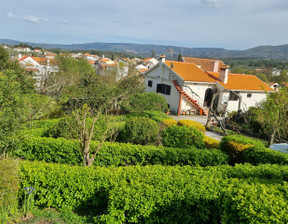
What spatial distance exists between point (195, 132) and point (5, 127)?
9021mm

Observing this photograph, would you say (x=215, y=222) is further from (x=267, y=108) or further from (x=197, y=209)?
(x=267, y=108)

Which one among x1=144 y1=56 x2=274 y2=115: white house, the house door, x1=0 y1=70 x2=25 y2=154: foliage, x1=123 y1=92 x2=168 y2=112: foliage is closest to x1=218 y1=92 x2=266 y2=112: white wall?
x1=144 y1=56 x2=274 y2=115: white house

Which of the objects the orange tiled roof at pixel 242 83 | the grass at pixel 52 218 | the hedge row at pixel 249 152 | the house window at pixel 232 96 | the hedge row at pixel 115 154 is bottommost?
the grass at pixel 52 218

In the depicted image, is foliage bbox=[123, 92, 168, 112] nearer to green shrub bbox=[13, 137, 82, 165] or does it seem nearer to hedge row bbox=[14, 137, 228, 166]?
hedge row bbox=[14, 137, 228, 166]

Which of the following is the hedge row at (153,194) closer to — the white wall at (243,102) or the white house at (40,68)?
the white wall at (243,102)

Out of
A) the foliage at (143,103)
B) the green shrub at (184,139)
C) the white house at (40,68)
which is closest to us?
the green shrub at (184,139)

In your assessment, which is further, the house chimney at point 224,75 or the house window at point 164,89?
the house window at point 164,89

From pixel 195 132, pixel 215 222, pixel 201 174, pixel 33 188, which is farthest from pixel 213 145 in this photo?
pixel 33 188

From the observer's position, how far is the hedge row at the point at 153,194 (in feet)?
18.2

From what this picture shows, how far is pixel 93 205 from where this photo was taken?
23.4 ft

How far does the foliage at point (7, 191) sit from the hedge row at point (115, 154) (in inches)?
157

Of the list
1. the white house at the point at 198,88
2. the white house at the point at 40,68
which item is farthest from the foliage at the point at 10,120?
the white house at the point at 198,88

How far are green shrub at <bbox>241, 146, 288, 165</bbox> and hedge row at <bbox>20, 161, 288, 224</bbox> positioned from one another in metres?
2.64

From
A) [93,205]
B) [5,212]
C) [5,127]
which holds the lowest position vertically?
[93,205]
